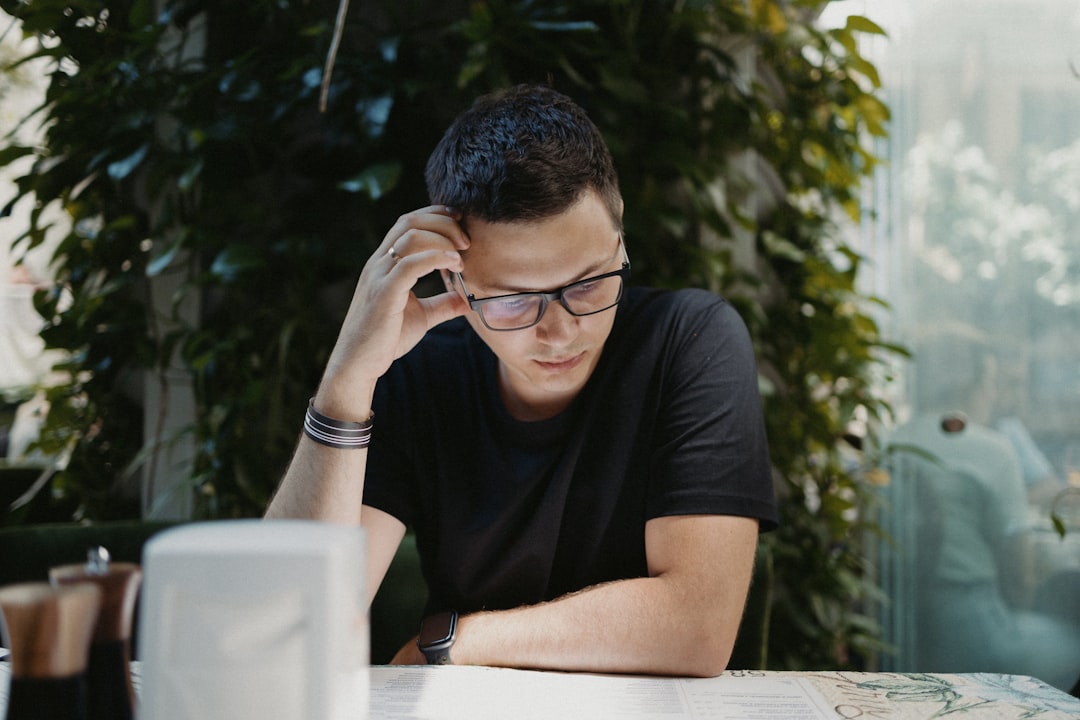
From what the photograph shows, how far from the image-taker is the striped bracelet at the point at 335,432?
44.4 inches

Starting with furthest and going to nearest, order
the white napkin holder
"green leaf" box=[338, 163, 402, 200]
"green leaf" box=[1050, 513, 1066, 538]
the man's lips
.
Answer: "green leaf" box=[1050, 513, 1066, 538], "green leaf" box=[338, 163, 402, 200], the man's lips, the white napkin holder

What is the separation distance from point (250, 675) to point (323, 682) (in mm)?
44

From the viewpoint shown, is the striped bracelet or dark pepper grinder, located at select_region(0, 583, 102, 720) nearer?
dark pepper grinder, located at select_region(0, 583, 102, 720)

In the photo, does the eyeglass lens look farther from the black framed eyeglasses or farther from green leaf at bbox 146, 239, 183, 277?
green leaf at bbox 146, 239, 183, 277

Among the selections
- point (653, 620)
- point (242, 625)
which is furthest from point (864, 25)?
point (242, 625)

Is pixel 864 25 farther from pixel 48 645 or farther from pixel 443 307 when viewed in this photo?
pixel 48 645

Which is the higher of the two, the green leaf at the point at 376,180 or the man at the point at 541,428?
the green leaf at the point at 376,180

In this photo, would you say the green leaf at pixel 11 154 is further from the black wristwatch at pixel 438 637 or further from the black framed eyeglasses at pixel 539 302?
the black wristwatch at pixel 438 637

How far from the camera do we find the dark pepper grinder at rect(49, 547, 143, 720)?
1.92 ft

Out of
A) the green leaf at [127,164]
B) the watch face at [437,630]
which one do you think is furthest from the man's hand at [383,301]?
the green leaf at [127,164]

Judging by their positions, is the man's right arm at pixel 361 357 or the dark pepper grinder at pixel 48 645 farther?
the man's right arm at pixel 361 357

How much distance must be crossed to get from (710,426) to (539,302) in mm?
308

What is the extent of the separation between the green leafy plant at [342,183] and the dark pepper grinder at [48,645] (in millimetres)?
1310

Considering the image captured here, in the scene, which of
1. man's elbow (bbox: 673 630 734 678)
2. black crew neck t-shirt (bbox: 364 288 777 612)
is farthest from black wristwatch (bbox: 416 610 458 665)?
man's elbow (bbox: 673 630 734 678)
